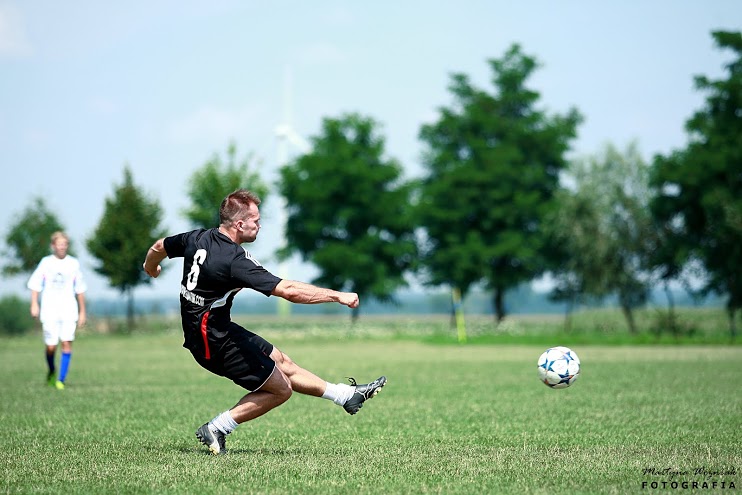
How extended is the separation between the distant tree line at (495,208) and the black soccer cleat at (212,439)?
4127 centimetres

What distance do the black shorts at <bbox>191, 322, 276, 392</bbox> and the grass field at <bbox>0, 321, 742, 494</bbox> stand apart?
0.69 metres

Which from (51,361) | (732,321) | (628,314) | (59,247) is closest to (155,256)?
(59,247)

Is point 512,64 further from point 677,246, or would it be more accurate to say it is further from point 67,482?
point 67,482

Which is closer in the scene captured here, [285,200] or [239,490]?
[239,490]

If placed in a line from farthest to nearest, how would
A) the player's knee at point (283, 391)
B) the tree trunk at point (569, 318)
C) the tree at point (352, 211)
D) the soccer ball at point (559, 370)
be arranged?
1. the tree at point (352, 211)
2. the tree trunk at point (569, 318)
3. the soccer ball at point (559, 370)
4. the player's knee at point (283, 391)

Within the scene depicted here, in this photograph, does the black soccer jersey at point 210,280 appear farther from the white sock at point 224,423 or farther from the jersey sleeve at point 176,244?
the white sock at point 224,423

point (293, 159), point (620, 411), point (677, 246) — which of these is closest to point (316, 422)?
point (620, 411)

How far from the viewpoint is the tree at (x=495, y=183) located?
5700cm

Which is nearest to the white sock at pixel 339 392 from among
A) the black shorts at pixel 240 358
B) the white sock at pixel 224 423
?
the black shorts at pixel 240 358

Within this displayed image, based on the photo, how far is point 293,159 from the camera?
62.7 meters

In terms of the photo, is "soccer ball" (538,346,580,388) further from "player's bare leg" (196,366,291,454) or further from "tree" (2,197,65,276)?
"tree" (2,197,65,276)

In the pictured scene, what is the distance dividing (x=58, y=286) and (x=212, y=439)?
899 cm

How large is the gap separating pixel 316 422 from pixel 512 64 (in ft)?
169

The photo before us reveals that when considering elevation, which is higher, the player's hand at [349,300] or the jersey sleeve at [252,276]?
the jersey sleeve at [252,276]
